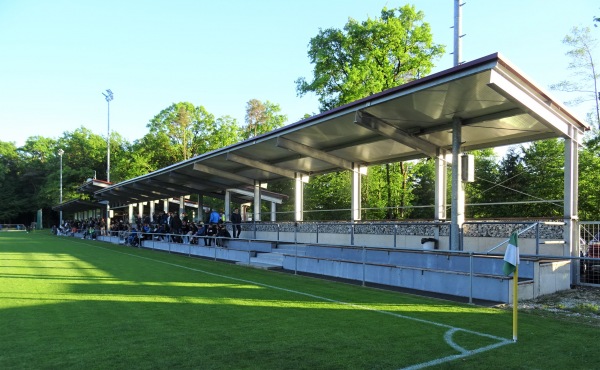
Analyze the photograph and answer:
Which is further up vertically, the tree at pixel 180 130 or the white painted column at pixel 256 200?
the tree at pixel 180 130

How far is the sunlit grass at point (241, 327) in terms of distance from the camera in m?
5.44

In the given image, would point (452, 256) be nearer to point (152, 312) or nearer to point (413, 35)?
point (152, 312)

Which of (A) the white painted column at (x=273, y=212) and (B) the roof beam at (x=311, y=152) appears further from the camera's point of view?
(A) the white painted column at (x=273, y=212)

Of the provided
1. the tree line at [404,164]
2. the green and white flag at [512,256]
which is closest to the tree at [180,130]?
the tree line at [404,164]

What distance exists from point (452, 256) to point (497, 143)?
5623mm

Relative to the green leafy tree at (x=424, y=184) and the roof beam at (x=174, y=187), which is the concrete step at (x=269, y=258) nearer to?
the roof beam at (x=174, y=187)

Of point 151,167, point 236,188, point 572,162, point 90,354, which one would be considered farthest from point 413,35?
point 151,167

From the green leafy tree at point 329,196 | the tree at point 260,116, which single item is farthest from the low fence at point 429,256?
the tree at point 260,116

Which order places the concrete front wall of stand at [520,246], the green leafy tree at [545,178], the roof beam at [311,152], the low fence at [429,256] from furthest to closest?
the green leafy tree at [545,178], the roof beam at [311,152], the concrete front wall of stand at [520,246], the low fence at [429,256]

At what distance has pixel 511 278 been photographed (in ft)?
30.5

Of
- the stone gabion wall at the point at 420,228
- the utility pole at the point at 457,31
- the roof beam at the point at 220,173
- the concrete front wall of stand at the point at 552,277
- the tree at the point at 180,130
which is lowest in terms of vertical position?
the concrete front wall of stand at the point at 552,277

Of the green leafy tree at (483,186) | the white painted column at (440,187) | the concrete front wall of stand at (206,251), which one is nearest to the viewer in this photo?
the white painted column at (440,187)

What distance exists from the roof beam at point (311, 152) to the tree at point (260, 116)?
4320 centimetres

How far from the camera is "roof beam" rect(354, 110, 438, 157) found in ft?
44.9
